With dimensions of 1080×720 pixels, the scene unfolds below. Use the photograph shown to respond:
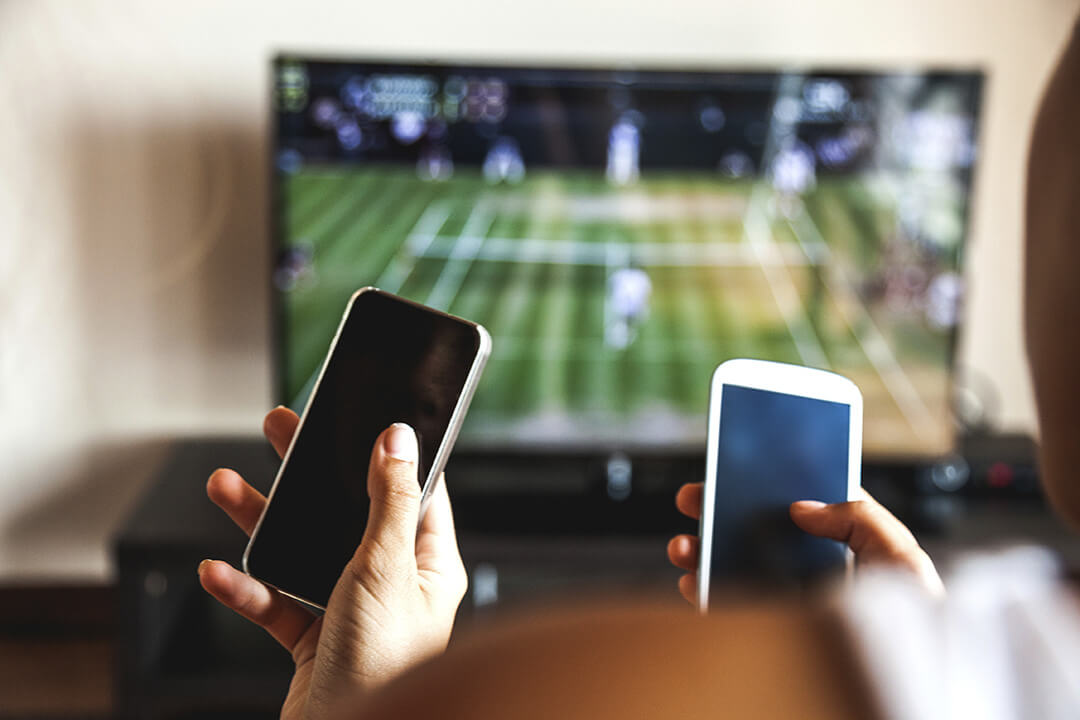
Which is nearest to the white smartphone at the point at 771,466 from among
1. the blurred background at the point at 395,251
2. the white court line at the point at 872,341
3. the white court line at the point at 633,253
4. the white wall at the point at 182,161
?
the blurred background at the point at 395,251

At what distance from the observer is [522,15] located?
2084mm

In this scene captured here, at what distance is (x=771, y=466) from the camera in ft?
2.60

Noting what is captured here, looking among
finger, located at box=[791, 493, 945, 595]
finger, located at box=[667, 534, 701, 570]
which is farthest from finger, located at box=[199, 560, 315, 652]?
finger, located at box=[791, 493, 945, 595]

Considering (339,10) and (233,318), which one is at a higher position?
(339,10)

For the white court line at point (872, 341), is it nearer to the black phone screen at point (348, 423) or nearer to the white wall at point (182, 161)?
the white wall at point (182, 161)

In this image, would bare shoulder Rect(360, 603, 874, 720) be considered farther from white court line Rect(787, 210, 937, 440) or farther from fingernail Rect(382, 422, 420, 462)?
white court line Rect(787, 210, 937, 440)

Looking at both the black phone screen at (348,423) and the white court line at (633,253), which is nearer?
the black phone screen at (348,423)

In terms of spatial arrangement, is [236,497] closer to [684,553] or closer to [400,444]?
[400,444]

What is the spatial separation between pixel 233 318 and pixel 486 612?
3.22 feet

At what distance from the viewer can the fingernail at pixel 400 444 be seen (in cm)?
72

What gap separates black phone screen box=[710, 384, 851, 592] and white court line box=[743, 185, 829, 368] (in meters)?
1.23

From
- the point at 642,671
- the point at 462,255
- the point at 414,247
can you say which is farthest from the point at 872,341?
the point at 642,671

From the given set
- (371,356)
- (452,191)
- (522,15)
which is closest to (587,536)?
(452,191)

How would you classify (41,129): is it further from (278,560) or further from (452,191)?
(278,560)
